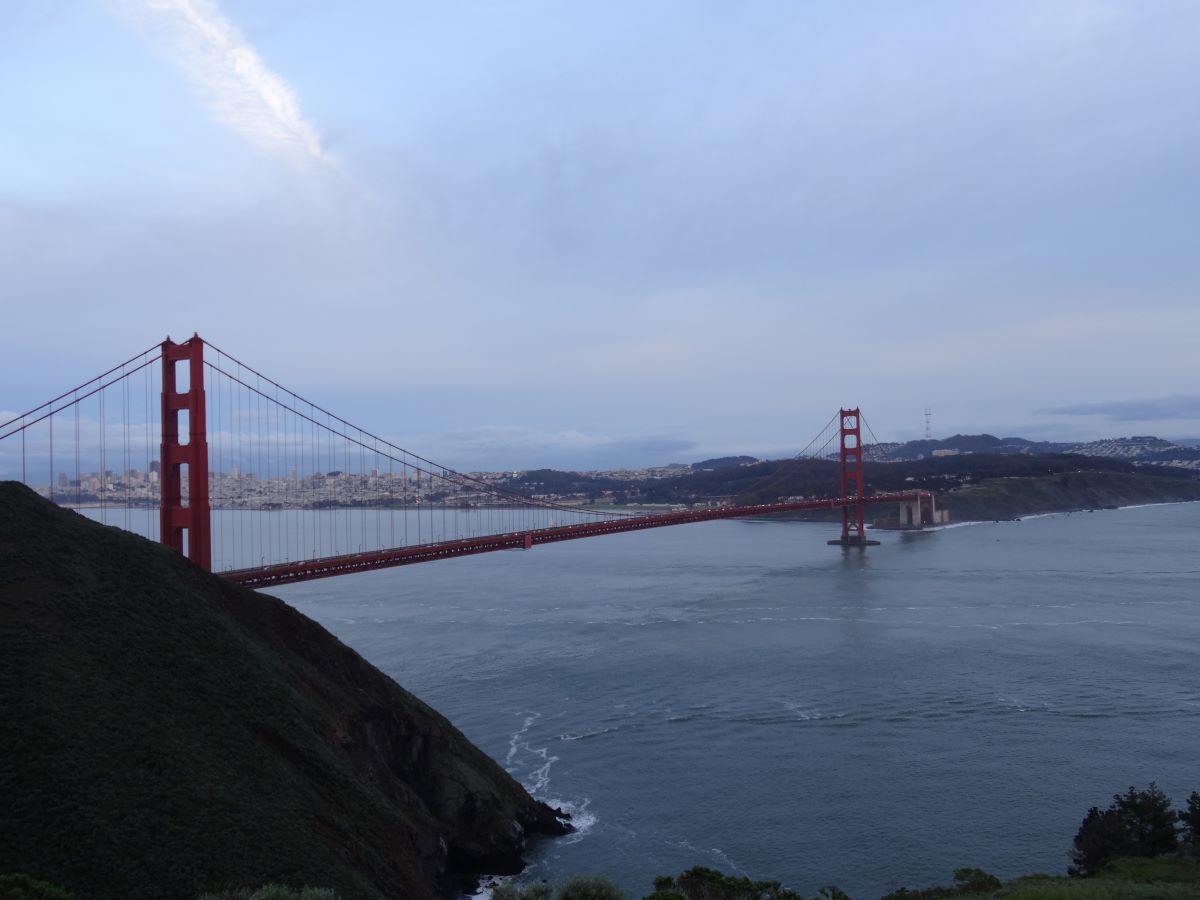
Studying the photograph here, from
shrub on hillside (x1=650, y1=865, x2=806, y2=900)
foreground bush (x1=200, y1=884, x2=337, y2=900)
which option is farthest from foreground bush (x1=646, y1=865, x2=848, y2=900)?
foreground bush (x1=200, y1=884, x2=337, y2=900)

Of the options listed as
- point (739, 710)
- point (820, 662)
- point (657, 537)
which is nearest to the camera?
point (739, 710)

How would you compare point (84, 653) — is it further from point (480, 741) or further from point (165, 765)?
point (480, 741)

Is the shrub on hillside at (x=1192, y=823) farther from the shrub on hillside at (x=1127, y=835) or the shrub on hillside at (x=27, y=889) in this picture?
the shrub on hillside at (x=27, y=889)

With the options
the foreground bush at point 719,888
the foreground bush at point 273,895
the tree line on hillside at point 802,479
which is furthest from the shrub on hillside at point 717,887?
the tree line on hillside at point 802,479

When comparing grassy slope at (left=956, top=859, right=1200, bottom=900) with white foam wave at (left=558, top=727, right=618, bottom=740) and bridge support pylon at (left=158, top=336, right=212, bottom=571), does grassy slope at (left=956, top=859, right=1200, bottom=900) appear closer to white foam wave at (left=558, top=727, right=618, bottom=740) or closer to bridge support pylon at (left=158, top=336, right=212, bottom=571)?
white foam wave at (left=558, top=727, right=618, bottom=740)

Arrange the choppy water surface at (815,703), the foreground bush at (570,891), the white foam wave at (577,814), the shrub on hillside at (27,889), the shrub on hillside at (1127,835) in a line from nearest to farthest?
the shrub on hillside at (27,889)
the foreground bush at (570,891)
the shrub on hillside at (1127,835)
the choppy water surface at (815,703)
the white foam wave at (577,814)

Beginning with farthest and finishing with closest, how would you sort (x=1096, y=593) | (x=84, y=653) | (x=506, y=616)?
(x=1096, y=593) → (x=506, y=616) → (x=84, y=653)

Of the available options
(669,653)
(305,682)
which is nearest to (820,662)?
(669,653)
